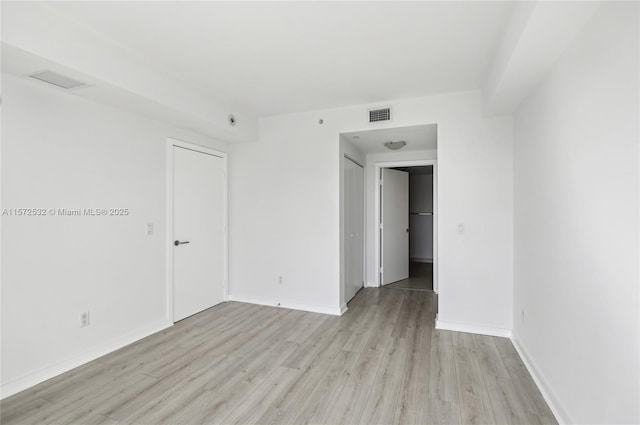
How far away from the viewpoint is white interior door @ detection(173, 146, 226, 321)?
3.61 m

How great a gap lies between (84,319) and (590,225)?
381 cm

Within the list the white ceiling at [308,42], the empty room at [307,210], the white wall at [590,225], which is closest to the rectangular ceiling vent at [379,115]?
the empty room at [307,210]

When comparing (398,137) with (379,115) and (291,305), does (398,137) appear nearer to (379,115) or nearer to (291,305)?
(379,115)

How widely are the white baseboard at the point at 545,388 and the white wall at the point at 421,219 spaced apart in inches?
201

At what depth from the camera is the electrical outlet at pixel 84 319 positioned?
2609 millimetres

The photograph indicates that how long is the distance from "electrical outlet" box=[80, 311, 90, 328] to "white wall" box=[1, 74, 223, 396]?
33mm

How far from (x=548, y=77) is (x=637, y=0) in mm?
1002

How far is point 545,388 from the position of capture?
212 cm

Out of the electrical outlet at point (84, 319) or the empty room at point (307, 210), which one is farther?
the electrical outlet at point (84, 319)

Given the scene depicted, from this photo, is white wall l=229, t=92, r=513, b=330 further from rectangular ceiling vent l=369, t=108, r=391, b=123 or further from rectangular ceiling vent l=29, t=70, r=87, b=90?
rectangular ceiling vent l=29, t=70, r=87, b=90

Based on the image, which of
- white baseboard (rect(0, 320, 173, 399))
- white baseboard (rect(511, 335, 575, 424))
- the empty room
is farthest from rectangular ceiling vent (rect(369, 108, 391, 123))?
white baseboard (rect(0, 320, 173, 399))

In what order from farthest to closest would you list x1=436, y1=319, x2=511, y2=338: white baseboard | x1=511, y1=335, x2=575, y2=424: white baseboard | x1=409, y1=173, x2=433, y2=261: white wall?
1. x1=409, y1=173, x2=433, y2=261: white wall
2. x1=436, y1=319, x2=511, y2=338: white baseboard
3. x1=511, y1=335, x2=575, y2=424: white baseboard

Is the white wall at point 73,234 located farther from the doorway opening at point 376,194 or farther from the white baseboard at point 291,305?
the doorway opening at point 376,194

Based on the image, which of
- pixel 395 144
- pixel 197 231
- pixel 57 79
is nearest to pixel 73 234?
pixel 57 79
